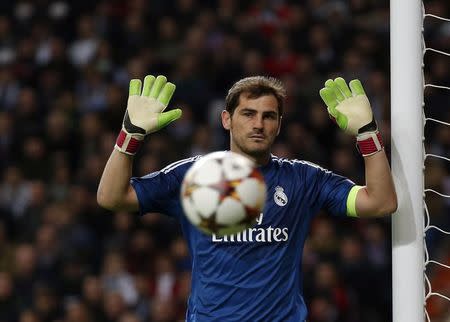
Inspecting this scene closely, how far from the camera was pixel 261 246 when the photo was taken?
556 centimetres

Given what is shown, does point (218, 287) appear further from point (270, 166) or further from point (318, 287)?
point (318, 287)

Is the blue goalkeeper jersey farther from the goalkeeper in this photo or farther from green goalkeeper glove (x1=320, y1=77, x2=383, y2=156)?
green goalkeeper glove (x1=320, y1=77, x2=383, y2=156)

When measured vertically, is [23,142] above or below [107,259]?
above

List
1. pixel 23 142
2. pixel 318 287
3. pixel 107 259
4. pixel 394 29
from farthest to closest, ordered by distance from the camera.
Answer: pixel 23 142
pixel 107 259
pixel 318 287
pixel 394 29

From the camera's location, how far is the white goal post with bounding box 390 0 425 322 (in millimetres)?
5785

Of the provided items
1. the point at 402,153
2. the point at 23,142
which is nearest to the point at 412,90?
the point at 402,153

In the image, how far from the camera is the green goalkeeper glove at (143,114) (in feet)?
18.5

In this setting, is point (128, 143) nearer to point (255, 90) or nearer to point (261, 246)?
point (255, 90)

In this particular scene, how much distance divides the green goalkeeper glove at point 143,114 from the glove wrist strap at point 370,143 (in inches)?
40.6

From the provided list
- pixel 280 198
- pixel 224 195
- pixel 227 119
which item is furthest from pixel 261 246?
pixel 227 119

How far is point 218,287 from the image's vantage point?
552cm

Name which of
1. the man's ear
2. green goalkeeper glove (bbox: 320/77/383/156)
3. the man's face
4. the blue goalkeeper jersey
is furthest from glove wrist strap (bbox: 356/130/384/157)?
the man's ear

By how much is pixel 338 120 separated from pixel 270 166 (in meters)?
0.46

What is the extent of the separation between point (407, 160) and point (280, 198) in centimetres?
77
